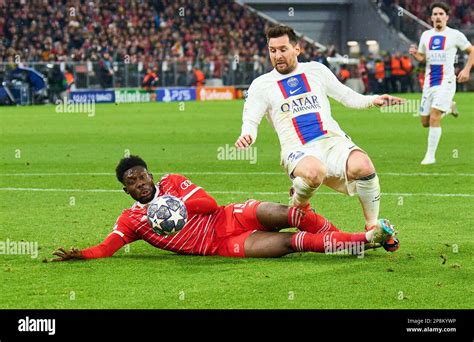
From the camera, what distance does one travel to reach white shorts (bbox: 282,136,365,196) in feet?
32.0

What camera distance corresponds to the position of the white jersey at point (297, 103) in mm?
9961

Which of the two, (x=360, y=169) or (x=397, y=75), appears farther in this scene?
(x=397, y=75)

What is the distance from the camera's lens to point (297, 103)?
10.0 meters

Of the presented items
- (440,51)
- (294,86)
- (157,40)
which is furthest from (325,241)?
(157,40)

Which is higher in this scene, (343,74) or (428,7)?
(428,7)

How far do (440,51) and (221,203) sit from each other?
21.9 feet

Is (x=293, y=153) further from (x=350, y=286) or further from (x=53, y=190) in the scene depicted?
(x=53, y=190)

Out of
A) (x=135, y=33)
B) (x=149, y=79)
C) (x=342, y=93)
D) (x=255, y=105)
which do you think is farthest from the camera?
(x=135, y=33)

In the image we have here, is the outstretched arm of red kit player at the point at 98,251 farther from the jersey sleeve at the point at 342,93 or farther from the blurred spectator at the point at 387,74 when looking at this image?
the blurred spectator at the point at 387,74

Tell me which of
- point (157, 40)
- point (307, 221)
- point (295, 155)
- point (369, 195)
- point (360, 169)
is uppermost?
point (157, 40)

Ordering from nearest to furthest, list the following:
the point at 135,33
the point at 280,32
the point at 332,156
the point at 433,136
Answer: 1. the point at 332,156
2. the point at 280,32
3. the point at 433,136
4. the point at 135,33

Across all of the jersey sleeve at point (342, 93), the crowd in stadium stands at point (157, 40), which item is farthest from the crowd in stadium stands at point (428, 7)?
the jersey sleeve at point (342, 93)

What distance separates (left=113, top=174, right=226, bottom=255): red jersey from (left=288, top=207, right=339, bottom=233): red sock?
66cm

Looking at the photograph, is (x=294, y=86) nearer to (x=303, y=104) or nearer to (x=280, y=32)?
(x=303, y=104)
